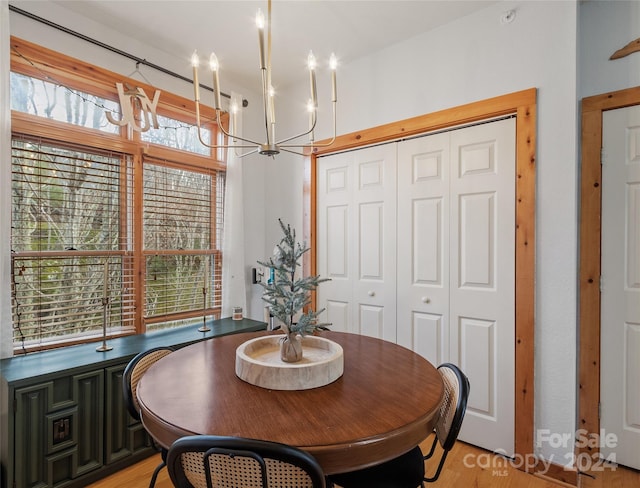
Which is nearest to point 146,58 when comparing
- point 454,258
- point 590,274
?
point 454,258

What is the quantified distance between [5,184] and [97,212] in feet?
1.77

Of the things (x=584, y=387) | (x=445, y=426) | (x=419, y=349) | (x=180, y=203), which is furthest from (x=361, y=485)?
(x=180, y=203)

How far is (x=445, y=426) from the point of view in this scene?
51.3 inches

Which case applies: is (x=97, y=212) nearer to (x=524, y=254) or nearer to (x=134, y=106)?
(x=134, y=106)

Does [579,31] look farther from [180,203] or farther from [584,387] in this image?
[180,203]

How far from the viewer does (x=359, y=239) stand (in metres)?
2.78

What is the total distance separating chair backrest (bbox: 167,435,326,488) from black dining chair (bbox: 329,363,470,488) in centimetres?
40

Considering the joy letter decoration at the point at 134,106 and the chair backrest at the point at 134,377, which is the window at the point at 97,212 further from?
the chair backrest at the point at 134,377

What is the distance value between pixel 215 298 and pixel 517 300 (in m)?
2.30

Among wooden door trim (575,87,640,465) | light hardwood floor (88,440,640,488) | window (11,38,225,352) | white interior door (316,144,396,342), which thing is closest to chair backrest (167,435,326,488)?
light hardwood floor (88,440,640,488)

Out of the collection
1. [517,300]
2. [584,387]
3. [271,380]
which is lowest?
[584,387]

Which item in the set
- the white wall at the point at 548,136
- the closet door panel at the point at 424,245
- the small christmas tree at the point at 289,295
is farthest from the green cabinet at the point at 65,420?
the white wall at the point at 548,136

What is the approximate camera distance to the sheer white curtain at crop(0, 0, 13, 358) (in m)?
1.82

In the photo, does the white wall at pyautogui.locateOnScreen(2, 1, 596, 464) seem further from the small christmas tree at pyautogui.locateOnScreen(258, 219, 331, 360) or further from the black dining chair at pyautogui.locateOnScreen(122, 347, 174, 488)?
the small christmas tree at pyautogui.locateOnScreen(258, 219, 331, 360)
